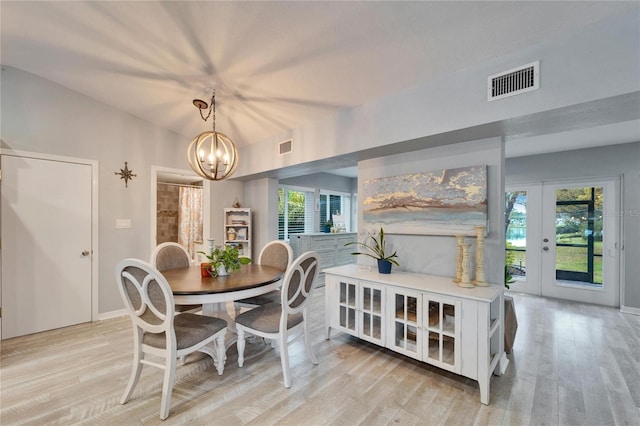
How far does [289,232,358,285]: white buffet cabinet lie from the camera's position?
16.7 ft

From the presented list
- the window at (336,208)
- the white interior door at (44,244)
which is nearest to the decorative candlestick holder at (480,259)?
the window at (336,208)

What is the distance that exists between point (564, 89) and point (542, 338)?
2616 millimetres

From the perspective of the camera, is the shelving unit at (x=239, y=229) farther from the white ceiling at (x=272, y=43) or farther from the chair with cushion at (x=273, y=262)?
the white ceiling at (x=272, y=43)

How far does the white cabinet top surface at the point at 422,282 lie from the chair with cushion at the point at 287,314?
22.6 inches

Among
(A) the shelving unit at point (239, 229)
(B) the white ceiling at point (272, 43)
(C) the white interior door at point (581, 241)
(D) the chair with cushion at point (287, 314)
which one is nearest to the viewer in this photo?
(B) the white ceiling at point (272, 43)

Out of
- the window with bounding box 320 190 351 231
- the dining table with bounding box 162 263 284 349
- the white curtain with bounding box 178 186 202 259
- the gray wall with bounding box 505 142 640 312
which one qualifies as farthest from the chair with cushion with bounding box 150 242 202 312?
the gray wall with bounding box 505 142 640 312

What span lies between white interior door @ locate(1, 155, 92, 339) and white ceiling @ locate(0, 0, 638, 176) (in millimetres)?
1171

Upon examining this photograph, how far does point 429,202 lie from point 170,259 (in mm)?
2796

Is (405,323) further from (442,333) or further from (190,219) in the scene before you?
(190,219)

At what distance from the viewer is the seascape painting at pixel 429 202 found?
2428 mm

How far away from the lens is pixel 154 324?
73.7 inches

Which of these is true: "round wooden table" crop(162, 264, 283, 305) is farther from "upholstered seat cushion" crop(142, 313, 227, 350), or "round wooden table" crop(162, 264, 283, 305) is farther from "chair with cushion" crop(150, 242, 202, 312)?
"upholstered seat cushion" crop(142, 313, 227, 350)

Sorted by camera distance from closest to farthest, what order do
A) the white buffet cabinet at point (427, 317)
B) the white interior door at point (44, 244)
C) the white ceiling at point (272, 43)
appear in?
1. the white ceiling at point (272, 43)
2. the white buffet cabinet at point (427, 317)
3. the white interior door at point (44, 244)

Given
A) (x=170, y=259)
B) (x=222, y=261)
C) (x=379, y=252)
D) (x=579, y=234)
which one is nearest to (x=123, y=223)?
(x=170, y=259)
